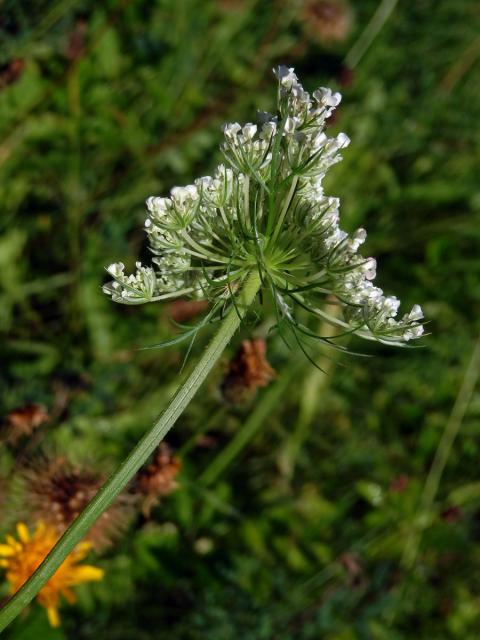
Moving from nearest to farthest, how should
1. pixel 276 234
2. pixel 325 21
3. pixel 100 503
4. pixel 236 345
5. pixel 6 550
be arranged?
pixel 100 503, pixel 276 234, pixel 6 550, pixel 236 345, pixel 325 21

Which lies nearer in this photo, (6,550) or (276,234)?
(276,234)

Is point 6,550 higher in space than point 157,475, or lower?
lower

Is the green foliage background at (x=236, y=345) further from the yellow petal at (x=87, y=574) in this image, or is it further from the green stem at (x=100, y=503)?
the green stem at (x=100, y=503)

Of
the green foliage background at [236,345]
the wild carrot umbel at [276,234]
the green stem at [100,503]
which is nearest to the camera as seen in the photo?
the green stem at [100,503]

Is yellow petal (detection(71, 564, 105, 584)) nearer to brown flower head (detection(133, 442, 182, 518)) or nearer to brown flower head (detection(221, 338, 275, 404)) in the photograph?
brown flower head (detection(133, 442, 182, 518))

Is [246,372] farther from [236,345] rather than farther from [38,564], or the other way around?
[236,345]

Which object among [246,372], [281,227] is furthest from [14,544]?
[281,227]

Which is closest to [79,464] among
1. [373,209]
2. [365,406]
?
[365,406]

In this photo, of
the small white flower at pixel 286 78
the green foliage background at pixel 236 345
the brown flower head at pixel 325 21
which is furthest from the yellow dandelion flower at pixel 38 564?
the brown flower head at pixel 325 21
